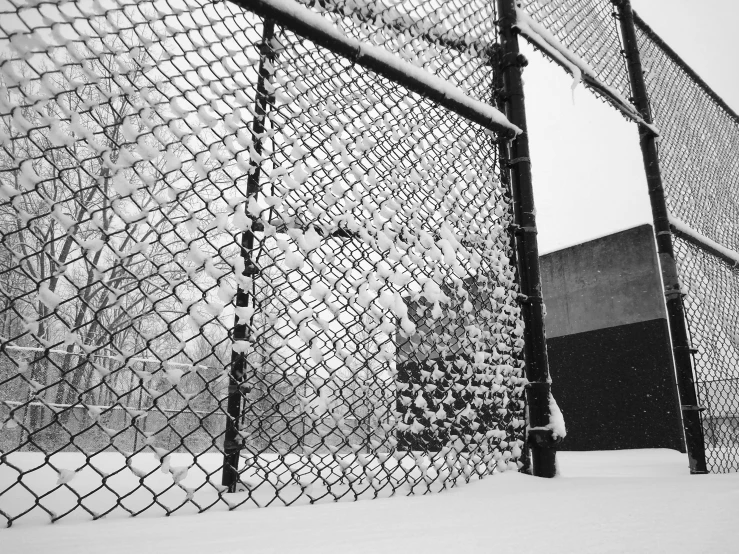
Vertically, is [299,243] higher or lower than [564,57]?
lower

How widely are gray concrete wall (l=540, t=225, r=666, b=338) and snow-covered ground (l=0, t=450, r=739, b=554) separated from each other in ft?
24.9

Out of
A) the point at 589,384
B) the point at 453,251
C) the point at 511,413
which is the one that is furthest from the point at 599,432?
the point at 453,251

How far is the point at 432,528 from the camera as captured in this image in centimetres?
111

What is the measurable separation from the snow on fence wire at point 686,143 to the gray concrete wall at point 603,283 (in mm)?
4340

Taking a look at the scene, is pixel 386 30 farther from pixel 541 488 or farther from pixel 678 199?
pixel 678 199

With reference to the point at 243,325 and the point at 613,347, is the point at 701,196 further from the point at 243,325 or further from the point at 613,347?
the point at 613,347

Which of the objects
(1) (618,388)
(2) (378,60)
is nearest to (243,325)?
(2) (378,60)

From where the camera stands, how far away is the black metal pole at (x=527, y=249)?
1946 mm

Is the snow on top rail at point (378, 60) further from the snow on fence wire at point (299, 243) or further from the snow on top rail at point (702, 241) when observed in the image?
the snow on top rail at point (702, 241)

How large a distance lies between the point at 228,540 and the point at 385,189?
1230 mm

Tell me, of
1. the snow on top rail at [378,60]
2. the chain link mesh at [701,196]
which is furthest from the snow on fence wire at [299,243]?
the chain link mesh at [701,196]

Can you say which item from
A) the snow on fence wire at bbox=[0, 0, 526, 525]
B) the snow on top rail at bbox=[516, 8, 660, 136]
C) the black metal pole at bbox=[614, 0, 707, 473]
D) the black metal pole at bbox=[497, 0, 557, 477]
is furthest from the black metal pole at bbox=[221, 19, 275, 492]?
the black metal pole at bbox=[614, 0, 707, 473]

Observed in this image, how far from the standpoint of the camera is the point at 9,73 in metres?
1.01

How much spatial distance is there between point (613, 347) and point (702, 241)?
5.76m
